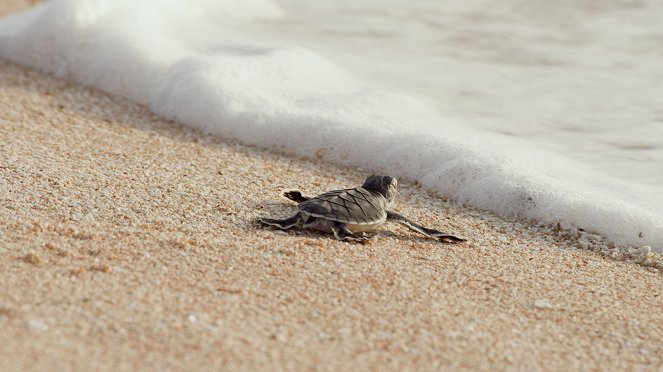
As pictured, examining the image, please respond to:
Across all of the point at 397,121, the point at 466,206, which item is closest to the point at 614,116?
the point at 397,121

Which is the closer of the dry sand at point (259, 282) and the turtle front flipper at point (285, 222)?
the dry sand at point (259, 282)

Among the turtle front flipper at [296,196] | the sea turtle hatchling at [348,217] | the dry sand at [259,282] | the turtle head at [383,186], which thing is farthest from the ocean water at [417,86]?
the turtle front flipper at [296,196]

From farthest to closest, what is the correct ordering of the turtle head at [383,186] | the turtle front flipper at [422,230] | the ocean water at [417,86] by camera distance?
the ocean water at [417,86] → the turtle head at [383,186] → the turtle front flipper at [422,230]

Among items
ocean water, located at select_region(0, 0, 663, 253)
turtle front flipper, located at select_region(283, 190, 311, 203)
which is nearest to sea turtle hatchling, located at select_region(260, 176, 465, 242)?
turtle front flipper, located at select_region(283, 190, 311, 203)

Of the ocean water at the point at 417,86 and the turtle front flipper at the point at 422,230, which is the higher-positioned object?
the ocean water at the point at 417,86

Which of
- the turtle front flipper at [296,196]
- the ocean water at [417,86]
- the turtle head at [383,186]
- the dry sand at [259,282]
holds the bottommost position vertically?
the dry sand at [259,282]

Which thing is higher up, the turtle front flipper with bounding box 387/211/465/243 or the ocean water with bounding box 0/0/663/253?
the ocean water with bounding box 0/0/663/253

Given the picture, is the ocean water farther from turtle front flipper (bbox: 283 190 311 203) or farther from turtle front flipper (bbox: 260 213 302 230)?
turtle front flipper (bbox: 260 213 302 230)

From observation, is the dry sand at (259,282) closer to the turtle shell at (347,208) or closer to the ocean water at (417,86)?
the turtle shell at (347,208)
